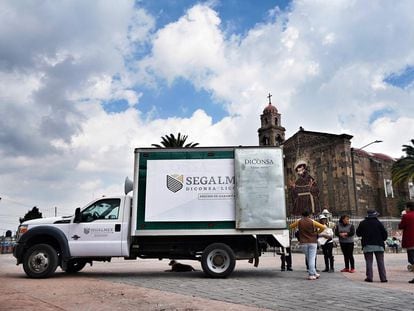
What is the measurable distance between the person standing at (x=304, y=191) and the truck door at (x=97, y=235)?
108 ft

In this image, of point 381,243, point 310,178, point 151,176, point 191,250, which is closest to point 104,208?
point 151,176

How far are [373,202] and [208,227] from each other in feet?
117

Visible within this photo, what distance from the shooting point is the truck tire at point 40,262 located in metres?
10.2

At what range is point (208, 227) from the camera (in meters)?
10.4

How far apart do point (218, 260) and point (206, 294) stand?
9.22 feet

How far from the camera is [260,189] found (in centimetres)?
1053

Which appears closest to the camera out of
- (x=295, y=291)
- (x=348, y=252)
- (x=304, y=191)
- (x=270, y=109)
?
(x=295, y=291)

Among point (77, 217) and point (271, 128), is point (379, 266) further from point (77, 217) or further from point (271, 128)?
point (271, 128)

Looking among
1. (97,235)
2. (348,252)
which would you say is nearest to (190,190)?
(97,235)

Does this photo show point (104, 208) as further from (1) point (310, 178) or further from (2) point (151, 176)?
(1) point (310, 178)

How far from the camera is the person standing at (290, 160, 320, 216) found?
41.8 meters

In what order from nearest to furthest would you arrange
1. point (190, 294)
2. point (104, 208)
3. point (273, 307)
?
point (273, 307), point (190, 294), point (104, 208)

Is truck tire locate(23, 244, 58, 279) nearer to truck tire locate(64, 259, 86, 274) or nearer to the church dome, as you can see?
truck tire locate(64, 259, 86, 274)

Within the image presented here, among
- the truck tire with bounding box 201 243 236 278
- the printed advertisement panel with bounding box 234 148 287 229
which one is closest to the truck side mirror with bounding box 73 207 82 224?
the truck tire with bounding box 201 243 236 278
